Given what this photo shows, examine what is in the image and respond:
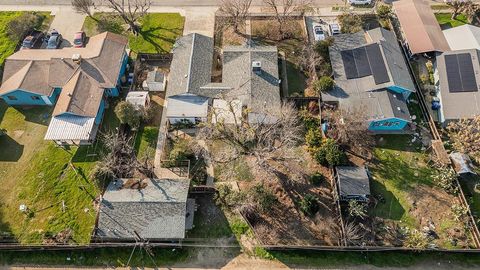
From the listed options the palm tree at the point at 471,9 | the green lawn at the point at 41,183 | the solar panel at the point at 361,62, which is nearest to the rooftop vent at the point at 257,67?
the solar panel at the point at 361,62

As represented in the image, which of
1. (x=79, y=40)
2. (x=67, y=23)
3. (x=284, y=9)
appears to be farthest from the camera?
(x=67, y=23)

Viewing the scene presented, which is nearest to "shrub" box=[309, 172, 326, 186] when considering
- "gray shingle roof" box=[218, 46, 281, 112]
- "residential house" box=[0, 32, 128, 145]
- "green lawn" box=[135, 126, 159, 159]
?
"gray shingle roof" box=[218, 46, 281, 112]

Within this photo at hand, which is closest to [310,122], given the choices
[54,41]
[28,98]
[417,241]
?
[417,241]

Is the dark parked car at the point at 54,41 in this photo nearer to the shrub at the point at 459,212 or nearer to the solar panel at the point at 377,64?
the solar panel at the point at 377,64

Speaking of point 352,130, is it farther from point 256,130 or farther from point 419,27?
point 419,27

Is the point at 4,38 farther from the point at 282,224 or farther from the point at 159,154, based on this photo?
the point at 282,224

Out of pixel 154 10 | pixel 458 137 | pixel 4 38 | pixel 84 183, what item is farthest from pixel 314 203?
pixel 4 38

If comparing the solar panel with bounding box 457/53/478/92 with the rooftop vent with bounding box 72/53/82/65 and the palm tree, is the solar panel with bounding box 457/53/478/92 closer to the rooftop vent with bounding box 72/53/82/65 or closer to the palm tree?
the palm tree
